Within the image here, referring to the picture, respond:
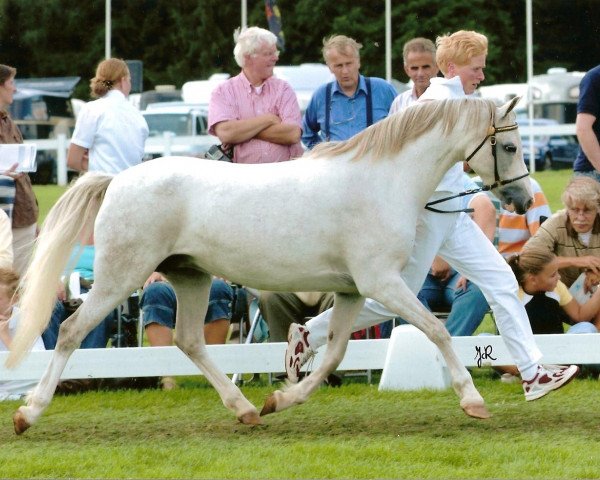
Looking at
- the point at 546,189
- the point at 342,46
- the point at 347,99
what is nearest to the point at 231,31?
the point at 546,189

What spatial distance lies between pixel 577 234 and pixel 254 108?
7.38 feet

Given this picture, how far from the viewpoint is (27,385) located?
8414 mm

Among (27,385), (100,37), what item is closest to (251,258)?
(27,385)

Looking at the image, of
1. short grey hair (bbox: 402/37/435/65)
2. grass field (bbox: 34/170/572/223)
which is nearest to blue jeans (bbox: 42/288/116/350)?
short grey hair (bbox: 402/37/435/65)

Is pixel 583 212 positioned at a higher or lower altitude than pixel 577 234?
higher

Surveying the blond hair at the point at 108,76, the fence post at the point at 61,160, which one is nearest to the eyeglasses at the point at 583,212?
the blond hair at the point at 108,76

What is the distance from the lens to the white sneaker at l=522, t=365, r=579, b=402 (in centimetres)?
717

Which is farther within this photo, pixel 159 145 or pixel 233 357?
pixel 159 145

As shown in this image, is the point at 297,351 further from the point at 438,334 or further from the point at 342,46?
the point at 342,46

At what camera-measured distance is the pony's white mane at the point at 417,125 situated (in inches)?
277

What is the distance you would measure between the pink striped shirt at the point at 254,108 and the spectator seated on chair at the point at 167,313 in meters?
0.87

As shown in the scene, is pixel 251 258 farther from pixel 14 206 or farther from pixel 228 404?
pixel 14 206

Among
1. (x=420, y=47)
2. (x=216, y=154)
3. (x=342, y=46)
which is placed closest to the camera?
(x=216, y=154)

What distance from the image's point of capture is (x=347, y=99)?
9.53 metres
